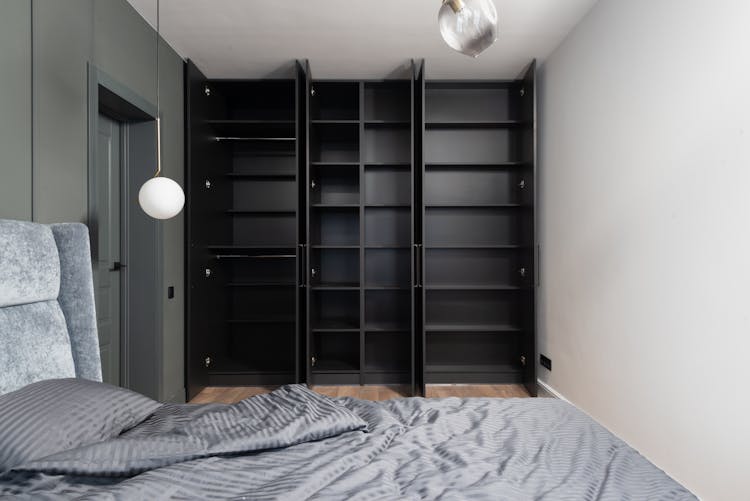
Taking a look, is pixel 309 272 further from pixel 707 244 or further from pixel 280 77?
pixel 707 244

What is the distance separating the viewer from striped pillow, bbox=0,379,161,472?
1027 millimetres

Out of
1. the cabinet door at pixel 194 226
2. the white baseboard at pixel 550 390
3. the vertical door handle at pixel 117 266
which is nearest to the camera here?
the vertical door handle at pixel 117 266

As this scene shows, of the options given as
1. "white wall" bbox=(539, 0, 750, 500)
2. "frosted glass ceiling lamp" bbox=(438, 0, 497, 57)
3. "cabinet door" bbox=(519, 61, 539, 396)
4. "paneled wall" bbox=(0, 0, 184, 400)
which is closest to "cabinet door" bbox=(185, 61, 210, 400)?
"paneled wall" bbox=(0, 0, 184, 400)

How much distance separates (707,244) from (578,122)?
135 cm

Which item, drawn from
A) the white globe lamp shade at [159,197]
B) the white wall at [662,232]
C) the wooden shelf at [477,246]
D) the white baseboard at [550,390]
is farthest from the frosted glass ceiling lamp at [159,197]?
the white baseboard at [550,390]

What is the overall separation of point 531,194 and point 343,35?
187 centimetres

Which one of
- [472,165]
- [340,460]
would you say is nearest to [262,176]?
[472,165]

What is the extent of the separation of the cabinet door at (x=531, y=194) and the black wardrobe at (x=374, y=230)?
0.03 metres

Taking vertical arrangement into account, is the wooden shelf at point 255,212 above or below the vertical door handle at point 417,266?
above

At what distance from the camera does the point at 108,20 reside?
2242 millimetres

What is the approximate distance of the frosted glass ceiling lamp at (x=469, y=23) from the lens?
105 cm

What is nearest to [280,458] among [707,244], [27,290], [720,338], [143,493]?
[143,493]

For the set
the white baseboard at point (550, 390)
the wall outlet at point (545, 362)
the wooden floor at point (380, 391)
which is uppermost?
A: the wall outlet at point (545, 362)

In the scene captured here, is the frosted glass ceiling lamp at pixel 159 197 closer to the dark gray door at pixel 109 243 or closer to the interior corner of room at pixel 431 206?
the interior corner of room at pixel 431 206
